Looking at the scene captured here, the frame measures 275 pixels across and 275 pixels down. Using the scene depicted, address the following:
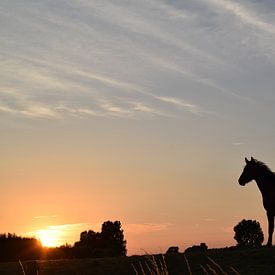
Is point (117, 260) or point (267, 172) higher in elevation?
point (267, 172)

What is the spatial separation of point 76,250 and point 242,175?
960cm

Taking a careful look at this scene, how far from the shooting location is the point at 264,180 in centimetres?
2214

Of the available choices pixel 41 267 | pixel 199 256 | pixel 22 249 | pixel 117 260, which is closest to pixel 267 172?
pixel 199 256

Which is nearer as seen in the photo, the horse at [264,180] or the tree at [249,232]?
the horse at [264,180]

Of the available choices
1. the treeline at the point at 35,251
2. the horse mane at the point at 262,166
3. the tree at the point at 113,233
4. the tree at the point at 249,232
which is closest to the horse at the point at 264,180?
the horse mane at the point at 262,166

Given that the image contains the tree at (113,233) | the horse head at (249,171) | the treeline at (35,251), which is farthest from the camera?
the tree at (113,233)

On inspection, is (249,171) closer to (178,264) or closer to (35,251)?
(178,264)

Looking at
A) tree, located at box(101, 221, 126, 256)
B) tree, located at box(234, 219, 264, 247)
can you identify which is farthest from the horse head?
tree, located at box(234, 219, 264, 247)

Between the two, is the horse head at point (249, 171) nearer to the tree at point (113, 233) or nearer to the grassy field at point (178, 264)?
the grassy field at point (178, 264)

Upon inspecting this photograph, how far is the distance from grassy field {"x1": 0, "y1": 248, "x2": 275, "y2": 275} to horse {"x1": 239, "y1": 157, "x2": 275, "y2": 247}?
3089 millimetres

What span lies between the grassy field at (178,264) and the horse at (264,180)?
309 centimetres

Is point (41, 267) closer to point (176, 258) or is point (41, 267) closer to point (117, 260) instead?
point (117, 260)

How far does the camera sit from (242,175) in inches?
906

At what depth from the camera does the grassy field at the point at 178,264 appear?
16578 mm
